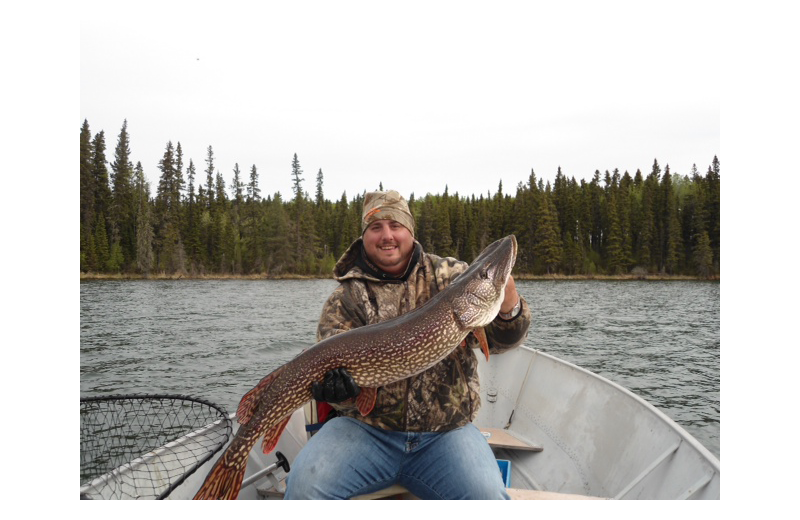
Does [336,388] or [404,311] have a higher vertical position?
[404,311]

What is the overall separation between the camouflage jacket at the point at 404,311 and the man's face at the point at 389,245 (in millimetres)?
69

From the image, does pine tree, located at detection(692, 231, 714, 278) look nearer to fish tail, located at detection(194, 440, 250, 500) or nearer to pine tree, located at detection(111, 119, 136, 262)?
fish tail, located at detection(194, 440, 250, 500)

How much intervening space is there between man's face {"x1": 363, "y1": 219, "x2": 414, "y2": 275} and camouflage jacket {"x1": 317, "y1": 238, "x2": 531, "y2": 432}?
7 cm

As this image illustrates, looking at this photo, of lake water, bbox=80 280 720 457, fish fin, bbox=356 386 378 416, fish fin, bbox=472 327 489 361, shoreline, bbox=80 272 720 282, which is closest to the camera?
fish fin, bbox=356 386 378 416

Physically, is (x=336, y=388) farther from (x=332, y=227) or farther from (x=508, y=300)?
(x=332, y=227)

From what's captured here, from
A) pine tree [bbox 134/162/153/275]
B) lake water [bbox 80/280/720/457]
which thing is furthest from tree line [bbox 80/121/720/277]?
lake water [bbox 80/280/720/457]

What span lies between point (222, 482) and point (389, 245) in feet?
5.65

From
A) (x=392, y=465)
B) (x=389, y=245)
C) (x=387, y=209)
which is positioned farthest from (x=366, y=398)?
(x=387, y=209)

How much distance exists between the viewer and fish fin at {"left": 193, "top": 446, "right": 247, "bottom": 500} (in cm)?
239

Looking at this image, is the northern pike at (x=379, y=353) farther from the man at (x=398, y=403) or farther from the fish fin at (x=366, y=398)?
the man at (x=398, y=403)

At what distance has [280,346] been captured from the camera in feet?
48.3
